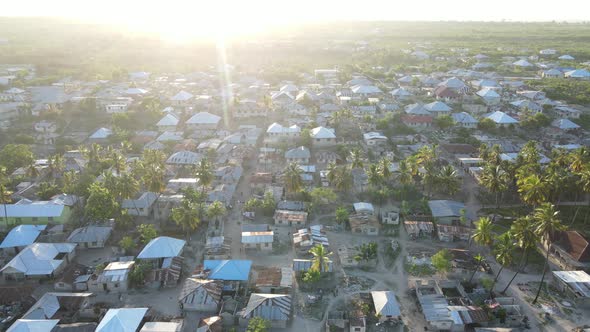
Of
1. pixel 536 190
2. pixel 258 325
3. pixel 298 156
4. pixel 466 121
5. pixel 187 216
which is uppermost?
pixel 536 190

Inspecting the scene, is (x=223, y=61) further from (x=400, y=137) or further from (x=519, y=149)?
(x=519, y=149)

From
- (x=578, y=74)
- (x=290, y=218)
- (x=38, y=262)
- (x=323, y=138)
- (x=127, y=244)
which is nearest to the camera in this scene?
(x=38, y=262)

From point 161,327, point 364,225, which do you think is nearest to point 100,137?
point 364,225

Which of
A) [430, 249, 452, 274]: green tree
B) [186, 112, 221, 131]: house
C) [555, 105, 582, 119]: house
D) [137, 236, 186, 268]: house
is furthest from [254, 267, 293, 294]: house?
[555, 105, 582, 119]: house

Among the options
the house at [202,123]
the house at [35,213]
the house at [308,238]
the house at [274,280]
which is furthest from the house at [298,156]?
the house at [35,213]

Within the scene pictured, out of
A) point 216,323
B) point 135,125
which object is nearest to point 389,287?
point 216,323

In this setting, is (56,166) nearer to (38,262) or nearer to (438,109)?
(38,262)
